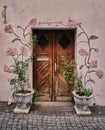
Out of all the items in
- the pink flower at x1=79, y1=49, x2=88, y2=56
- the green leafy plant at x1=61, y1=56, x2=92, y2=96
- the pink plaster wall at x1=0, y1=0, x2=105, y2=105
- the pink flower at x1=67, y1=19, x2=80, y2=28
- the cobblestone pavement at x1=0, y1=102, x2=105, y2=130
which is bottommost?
the cobblestone pavement at x1=0, y1=102, x2=105, y2=130

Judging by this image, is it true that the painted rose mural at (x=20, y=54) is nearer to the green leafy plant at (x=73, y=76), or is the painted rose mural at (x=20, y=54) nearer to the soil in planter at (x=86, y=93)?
the green leafy plant at (x=73, y=76)

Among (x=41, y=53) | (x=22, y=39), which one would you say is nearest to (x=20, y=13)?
(x=22, y=39)

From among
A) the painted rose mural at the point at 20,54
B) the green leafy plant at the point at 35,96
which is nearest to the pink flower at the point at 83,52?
the painted rose mural at the point at 20,54

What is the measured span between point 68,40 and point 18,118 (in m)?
2.97

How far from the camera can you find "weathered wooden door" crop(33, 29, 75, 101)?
31.9 ft

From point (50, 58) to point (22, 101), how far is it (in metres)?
1.76

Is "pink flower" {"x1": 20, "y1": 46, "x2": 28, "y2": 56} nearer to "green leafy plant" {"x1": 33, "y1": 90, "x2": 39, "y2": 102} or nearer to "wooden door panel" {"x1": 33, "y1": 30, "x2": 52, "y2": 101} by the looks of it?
"wooden door panel" {"x1": 33, "y1": 30, "x2": 52, "y2": 101}

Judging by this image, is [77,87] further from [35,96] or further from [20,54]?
[20,54]

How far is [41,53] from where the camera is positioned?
974cm

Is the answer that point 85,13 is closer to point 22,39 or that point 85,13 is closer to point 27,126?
point 22,39

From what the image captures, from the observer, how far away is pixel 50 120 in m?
8.18

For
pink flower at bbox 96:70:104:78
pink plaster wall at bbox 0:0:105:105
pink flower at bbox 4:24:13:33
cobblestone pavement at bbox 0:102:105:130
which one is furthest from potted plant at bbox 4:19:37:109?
pink flower at bbox 96:70:104:78

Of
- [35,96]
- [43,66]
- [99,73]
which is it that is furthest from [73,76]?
[35,96]

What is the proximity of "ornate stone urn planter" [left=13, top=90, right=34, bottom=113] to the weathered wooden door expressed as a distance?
3.11 ft
